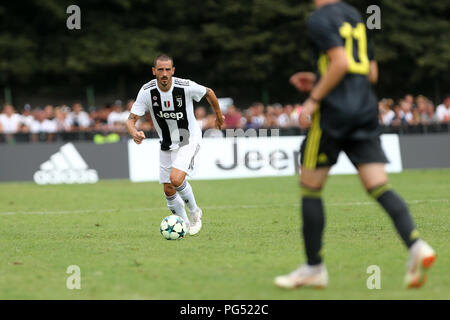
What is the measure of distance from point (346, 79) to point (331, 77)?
0.23m

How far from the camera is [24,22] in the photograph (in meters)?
38.6

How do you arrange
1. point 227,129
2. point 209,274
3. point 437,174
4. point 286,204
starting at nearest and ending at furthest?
point 209,274, point 286,204, point 437,174, point 227,129

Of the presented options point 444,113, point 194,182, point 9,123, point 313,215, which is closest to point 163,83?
point 313,215

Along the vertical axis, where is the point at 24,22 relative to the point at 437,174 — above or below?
above

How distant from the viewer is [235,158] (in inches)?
880

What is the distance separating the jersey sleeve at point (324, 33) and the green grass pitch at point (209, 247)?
6.00ft

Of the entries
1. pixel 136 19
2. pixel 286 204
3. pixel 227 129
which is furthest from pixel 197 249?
pixel 136 19

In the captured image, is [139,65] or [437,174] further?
[139,65]

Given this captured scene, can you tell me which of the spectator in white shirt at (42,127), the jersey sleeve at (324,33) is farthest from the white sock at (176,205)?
the spectator in white shirt at (42,127)

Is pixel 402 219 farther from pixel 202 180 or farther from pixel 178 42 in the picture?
pixel 178 42

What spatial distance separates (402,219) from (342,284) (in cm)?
69

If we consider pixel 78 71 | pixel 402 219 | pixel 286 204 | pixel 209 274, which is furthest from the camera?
pixel 78 71

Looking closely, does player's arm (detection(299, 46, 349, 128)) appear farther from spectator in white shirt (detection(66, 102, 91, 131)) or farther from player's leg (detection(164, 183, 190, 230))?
spectator in white shirt (detection(66, 102, 91, 131))

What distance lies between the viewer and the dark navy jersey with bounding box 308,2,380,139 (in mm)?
6328
